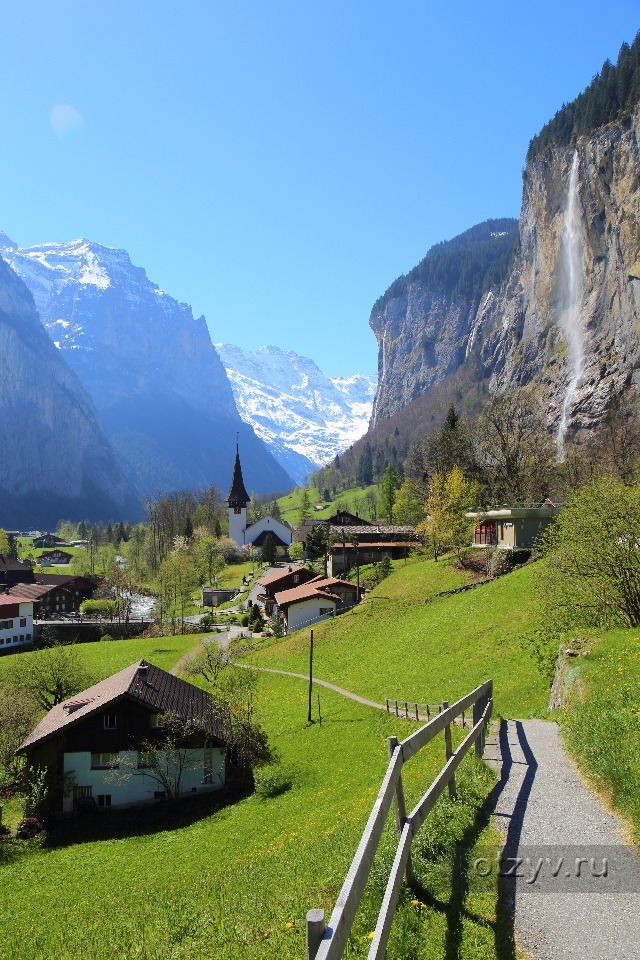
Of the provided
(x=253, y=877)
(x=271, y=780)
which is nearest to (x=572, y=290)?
(x=271, y=780)

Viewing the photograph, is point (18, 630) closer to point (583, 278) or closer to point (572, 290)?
point (583, 278)

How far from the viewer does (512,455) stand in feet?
219

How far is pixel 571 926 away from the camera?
6.35 m

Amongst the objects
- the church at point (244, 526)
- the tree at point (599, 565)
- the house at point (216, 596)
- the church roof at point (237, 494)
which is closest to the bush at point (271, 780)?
the tree at point (599, 565)

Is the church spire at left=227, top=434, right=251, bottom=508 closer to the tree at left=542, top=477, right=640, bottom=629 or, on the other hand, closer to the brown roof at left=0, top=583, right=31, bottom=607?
the brown roof at left=0, top=583, right=31, bottom=607

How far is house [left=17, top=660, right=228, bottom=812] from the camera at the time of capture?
32562 mm

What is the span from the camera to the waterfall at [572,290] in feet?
447

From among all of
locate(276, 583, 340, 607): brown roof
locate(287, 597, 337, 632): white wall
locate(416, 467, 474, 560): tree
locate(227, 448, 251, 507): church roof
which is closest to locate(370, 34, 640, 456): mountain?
locate(227, 448, 251, 507): church roof

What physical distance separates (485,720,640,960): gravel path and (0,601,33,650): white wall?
91105 mm

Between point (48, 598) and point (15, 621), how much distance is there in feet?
70.7

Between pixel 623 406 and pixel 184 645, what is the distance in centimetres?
8360

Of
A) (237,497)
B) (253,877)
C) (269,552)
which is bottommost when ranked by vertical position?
(253,877)

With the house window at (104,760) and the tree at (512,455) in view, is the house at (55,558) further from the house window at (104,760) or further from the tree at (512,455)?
the house window at (104,760)

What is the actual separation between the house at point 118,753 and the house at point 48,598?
71397 mm
